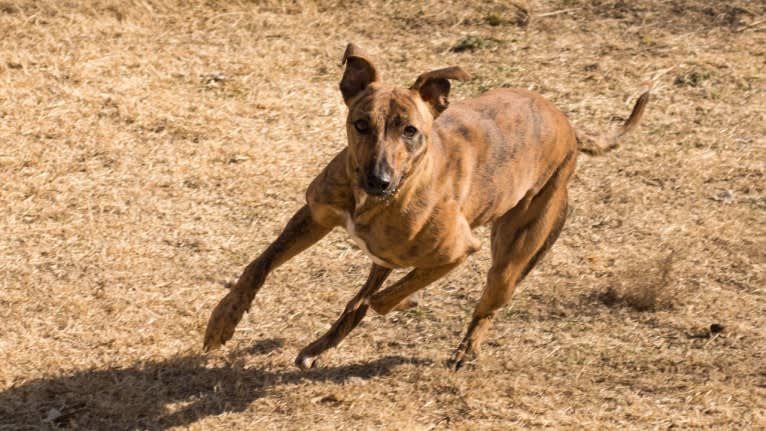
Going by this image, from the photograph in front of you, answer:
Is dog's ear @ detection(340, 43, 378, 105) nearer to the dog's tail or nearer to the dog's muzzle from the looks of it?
the dog's muzzle

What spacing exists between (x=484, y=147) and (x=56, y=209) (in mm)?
3251

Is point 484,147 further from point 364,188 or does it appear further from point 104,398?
point 104,398

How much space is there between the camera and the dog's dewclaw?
20.4ft

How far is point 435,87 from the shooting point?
632cm

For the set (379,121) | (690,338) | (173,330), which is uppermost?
(379,121)

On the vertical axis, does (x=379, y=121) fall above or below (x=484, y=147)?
above

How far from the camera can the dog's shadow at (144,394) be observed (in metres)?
6.04

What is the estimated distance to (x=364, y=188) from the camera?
5.78 m

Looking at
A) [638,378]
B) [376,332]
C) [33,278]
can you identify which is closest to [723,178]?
[638,378]

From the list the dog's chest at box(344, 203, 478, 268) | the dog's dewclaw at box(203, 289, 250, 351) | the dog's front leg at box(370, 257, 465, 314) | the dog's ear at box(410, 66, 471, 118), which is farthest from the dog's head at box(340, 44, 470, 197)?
the dog's dewclaw at box(203, 289, 250, 351)

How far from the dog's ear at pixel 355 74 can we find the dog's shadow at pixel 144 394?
1.63m

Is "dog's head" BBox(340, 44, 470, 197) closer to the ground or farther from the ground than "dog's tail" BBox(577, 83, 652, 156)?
farther from the ground

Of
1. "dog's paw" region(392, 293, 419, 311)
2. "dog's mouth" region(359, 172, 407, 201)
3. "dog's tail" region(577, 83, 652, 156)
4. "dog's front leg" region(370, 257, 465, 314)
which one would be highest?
"dog's mouth" region(359, 172, 407, 201)

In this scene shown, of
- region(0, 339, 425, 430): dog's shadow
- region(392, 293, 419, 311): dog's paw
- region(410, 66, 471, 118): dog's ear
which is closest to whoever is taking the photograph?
region(0, 339, 425, 430): dog's shadow
